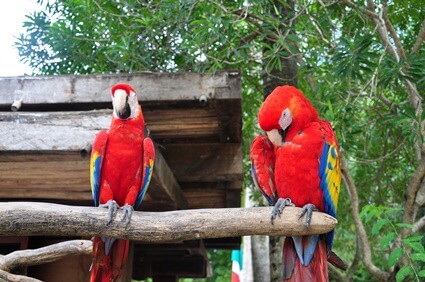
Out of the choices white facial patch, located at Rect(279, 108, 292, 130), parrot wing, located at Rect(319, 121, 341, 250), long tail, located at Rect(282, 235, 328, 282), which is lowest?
long tail, located at Rect(282, 235, 328, 282)

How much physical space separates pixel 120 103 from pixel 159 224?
657mm

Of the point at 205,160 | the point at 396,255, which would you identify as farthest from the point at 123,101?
the point at 396,255

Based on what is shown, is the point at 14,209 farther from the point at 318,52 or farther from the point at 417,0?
the point at 417,0

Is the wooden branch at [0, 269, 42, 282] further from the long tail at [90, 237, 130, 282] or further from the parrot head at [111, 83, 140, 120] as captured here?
the parrot head at [111, 83, 140, 120]

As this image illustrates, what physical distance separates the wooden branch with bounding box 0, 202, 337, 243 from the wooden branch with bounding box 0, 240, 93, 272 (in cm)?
26

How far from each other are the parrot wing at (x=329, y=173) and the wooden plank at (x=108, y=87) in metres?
0.61

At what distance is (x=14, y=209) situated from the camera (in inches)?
77.2

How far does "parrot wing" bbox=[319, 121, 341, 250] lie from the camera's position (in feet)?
7.24

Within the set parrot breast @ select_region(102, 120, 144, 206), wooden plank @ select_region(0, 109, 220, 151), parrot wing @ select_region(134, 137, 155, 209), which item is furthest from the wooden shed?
parrot wing @ select_region(134, 137, 155, 209)

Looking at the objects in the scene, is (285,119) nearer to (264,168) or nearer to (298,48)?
(264,168)

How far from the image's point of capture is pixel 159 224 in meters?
1.95

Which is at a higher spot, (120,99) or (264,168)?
(120,99)

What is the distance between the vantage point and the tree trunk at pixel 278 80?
3.89 m

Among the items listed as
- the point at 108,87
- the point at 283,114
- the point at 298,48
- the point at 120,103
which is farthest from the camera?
the point at 298,48
